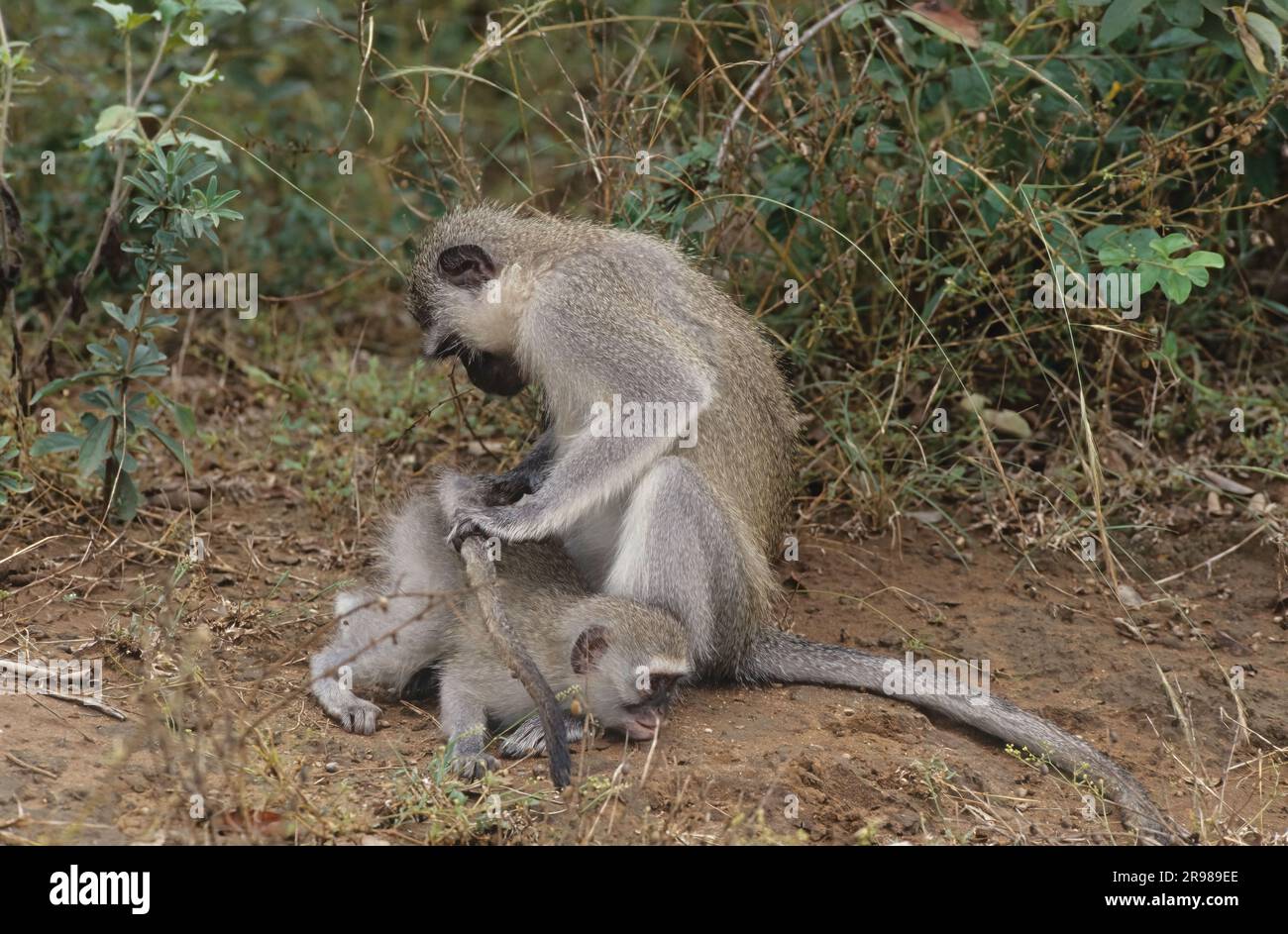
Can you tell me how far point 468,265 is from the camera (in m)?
5.68

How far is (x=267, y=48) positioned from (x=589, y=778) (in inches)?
222

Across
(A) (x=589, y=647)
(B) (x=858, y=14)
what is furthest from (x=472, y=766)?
(B) (x=858, y=14)

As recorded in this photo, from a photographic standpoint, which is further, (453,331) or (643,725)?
(453,331)

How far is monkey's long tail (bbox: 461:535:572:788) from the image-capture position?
4.59 m

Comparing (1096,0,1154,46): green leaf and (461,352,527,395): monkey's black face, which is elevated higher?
(1096,0,1154,46): green leaf

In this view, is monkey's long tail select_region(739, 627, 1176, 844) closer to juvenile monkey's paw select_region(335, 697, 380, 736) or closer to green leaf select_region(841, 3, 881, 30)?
juvenile monkey's paw select_region(335, 697, 380, 736)

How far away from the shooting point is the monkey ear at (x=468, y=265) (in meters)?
5.67

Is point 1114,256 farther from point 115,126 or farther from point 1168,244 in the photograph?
point 115,126

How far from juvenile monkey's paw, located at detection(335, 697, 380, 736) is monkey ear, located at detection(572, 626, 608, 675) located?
0.79 meters

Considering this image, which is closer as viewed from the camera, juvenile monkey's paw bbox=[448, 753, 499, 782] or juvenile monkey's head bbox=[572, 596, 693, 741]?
juvenile monkey's paw bbox=[448, 753, 499, 782]

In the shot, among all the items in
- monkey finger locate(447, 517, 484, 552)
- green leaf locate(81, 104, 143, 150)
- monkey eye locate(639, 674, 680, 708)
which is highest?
green leaf locate(81, 104, 143, 150)

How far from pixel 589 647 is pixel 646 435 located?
0.83 metres

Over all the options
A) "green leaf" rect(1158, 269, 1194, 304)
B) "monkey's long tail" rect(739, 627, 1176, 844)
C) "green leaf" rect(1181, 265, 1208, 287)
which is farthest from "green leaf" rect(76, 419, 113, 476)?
"green leaf" rect(1181, 265, 1208, 287)

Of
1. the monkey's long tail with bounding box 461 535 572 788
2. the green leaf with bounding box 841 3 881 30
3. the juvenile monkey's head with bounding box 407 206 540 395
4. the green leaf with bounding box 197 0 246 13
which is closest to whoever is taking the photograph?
the monkey's long tail with bounding box 461 535 572 788
